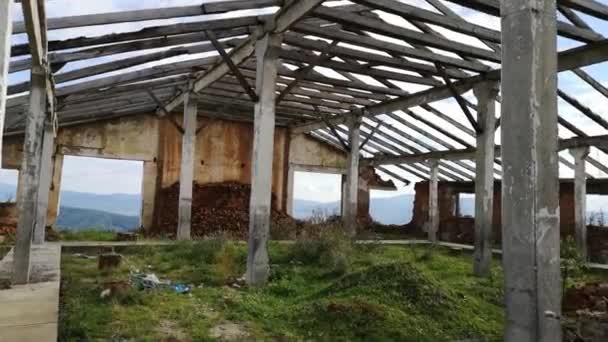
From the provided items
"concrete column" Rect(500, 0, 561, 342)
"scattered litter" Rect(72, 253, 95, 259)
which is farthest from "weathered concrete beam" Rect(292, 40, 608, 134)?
"scattered litter" Rect(72, 253, 95, 259)

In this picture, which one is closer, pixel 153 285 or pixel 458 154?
pixel 153 285

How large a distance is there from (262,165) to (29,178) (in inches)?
134

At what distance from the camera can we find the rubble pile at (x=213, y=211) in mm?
16344

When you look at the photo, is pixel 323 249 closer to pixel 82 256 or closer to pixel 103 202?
pixel 82 256

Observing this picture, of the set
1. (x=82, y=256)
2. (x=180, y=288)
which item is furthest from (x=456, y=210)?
(x=180, y=288)

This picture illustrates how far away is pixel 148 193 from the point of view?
1686 centimetres

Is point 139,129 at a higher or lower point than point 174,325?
higher

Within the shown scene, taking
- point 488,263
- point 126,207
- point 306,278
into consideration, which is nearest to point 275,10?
point 306,278

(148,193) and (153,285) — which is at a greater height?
(148,193)

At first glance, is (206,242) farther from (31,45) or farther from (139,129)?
(139,129)

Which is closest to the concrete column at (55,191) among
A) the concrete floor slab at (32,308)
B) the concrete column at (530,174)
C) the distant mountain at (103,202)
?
the concrete floor slab at (32,308)

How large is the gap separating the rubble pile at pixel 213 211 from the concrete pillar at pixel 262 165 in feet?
25.8

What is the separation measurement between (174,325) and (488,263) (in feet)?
22.8

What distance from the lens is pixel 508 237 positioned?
3568 millimetres
